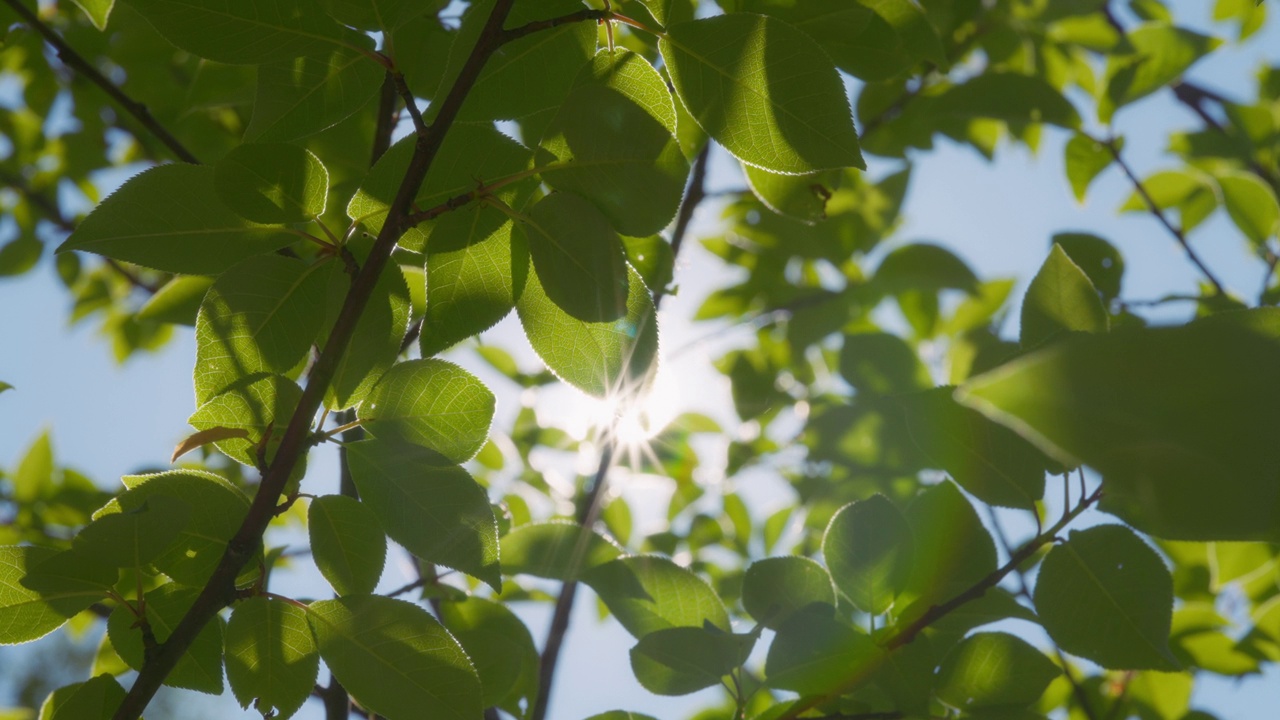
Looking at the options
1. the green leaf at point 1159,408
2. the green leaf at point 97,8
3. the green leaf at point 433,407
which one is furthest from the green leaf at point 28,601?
the green leaf at point 1159,408

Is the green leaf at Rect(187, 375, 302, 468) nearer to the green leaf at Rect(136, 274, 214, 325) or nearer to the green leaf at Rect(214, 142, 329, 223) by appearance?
the green leaf at Rect(214, 142, 329, 223)

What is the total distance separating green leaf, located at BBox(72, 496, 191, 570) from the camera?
2.29ft

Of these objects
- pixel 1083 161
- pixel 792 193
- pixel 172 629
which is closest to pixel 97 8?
pixel 172 629

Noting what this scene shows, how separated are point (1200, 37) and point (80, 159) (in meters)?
2.25

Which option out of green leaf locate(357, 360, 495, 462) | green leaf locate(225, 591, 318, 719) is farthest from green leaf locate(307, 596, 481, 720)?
green leaf locate(357, 360, 495, 462)

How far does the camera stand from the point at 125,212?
0.77 meters

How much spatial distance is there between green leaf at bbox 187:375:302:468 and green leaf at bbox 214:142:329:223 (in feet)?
0.50

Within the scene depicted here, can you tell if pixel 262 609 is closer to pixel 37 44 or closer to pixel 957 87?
pixel 957 87

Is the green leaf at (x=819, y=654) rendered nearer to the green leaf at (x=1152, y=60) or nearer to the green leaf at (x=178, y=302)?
the green leaf at (x=178, y=302)

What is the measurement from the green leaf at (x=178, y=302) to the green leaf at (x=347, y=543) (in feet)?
1.83

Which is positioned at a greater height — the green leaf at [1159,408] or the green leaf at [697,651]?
the green leaf at [697,651]

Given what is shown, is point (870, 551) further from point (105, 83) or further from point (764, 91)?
point (105, 83)

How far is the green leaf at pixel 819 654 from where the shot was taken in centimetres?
89

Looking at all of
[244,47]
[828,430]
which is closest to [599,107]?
[244,47]
